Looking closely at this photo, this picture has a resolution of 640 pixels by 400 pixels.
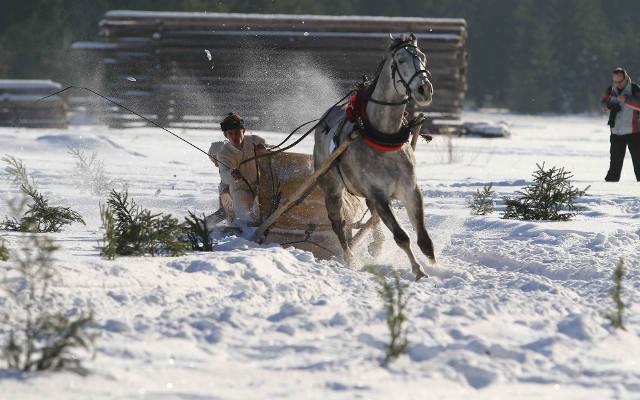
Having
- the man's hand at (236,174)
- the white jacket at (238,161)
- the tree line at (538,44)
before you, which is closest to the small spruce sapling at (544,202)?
the white jacket at (238,161)

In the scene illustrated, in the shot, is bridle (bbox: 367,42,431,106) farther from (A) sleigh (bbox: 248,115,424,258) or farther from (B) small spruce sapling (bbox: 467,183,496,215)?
(B) small spruce sapling (bbox: 467,183,496,215)

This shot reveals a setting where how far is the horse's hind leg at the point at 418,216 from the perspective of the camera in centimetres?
773

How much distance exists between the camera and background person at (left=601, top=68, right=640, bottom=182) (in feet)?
49.3

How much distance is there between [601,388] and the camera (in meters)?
4.45

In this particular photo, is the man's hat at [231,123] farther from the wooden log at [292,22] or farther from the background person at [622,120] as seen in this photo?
the wooden log at [292,22]

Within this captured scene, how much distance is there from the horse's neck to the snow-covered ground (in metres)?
1.03

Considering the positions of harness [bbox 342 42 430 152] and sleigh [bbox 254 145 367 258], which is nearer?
harness [bbox 342 42 430 152]

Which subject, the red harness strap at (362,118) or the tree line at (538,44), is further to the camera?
the tree line at (538,44)

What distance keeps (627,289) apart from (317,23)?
19992 millimetres

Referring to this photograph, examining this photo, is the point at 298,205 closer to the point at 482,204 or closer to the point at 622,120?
the point at 482,204

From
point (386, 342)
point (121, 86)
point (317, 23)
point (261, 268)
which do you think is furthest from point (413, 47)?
point (121, 86)

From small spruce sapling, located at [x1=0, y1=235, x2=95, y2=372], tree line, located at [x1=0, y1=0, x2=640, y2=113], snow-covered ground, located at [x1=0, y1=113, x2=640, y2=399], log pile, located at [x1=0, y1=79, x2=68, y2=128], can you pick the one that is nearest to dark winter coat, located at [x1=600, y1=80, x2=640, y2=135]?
snow-covered ground, located at [x1=0, y1=113, x2=640, y2=399]

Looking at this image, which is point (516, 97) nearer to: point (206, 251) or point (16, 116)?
point (16, 116)

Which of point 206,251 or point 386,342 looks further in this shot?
point 206,251
